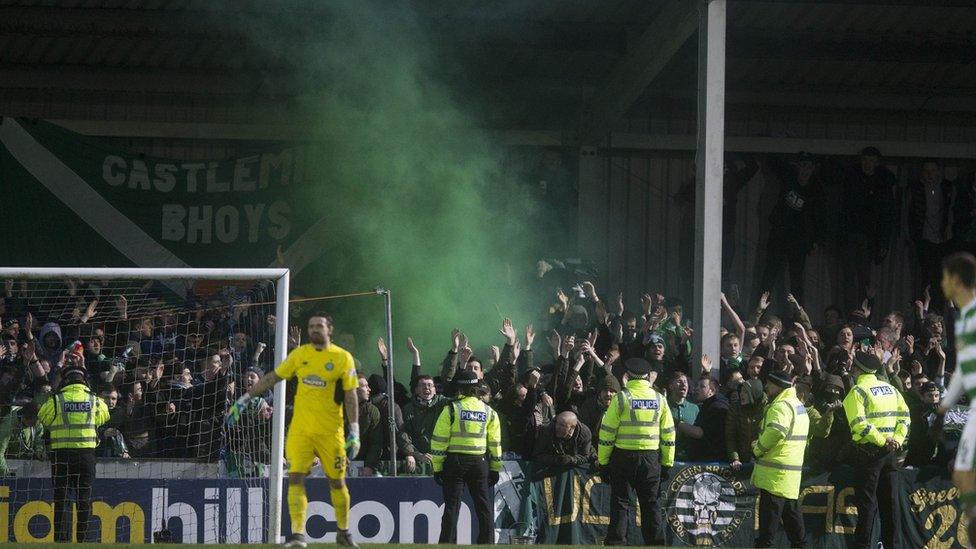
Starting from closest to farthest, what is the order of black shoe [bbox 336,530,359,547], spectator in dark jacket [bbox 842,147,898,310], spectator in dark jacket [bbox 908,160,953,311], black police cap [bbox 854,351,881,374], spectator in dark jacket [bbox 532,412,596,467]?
black shoe [bbox 336,530,359,547] → black police cap [bbox 854,351,881,374] → spectator in dark jacket [bbox 532,412,596,467] → spectator in dark jacket [bbox 842,147,898,310] → spectator in dark jacket [bbox 908,160,953,311]

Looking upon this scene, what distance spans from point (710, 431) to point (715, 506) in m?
0.73

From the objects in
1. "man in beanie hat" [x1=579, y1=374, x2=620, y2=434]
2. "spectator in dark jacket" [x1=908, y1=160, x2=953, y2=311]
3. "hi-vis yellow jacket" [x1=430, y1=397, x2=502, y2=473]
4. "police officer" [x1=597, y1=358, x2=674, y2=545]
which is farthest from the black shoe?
"spectator in dark jacket" [x1=908, y1=160, x2=953, y2=311]

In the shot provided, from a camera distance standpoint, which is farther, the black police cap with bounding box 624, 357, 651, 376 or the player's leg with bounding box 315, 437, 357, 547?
the black police cap with bounding box 624, 357, 651, 376

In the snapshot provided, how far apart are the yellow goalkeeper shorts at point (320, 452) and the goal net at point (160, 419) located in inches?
60.8

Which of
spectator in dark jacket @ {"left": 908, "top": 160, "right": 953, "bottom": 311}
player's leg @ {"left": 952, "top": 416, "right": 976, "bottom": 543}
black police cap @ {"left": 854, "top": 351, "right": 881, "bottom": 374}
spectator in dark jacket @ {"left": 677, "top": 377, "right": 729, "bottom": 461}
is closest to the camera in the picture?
player's leg @ {"left": 952, "top": 416, "right": 976, "bottom": 543}

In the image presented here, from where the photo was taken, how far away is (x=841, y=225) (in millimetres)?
20547

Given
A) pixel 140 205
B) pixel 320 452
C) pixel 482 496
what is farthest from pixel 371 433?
pixel 140 205

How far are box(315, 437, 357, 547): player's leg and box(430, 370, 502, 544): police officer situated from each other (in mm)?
2535

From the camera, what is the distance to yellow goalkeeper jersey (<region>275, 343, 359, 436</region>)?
9.17 metres

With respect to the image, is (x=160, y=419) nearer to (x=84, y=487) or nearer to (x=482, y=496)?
(x=84, y=487)

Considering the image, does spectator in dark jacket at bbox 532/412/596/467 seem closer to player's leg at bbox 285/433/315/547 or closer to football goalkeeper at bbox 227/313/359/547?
football goalkeeper at bbox 227/313/359/547

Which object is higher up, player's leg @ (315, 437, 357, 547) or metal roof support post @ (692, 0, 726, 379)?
metal roof support post @ (692, 0, 726, 379)

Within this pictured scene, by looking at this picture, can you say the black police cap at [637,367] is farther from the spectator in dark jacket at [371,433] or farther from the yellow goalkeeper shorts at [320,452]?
the yellow goalkeeper shorts at [320,452]

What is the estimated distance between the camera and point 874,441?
1170cm
